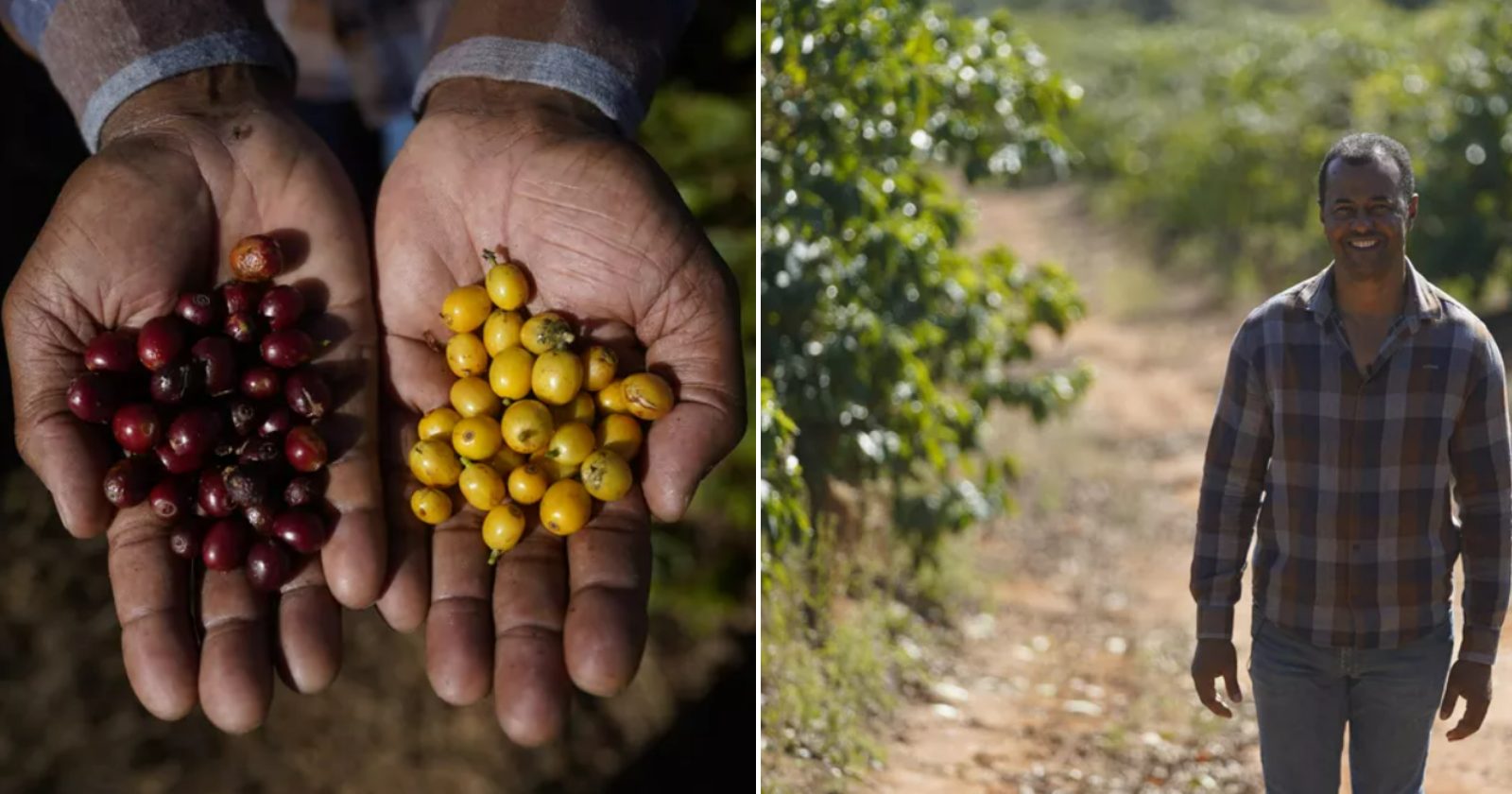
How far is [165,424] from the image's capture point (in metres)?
2.28

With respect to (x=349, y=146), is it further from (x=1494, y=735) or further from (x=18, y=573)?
(x=1494, y=735)

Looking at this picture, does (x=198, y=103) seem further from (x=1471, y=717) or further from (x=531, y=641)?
(x=1471, y=717)

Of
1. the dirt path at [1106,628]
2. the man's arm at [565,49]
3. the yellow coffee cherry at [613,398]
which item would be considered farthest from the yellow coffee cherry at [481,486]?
the dirt path at [1106,628]

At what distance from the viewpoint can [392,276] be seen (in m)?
2.52

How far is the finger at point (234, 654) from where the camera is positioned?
2.16m

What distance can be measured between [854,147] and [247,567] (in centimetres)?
145

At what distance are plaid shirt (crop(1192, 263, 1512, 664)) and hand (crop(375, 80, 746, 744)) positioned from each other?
814mm

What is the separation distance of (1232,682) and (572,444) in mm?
1062

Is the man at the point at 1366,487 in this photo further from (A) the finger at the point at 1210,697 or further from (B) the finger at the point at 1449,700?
(A) the finger at the point at 1210,697

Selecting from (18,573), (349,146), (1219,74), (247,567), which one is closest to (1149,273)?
(1219,74)

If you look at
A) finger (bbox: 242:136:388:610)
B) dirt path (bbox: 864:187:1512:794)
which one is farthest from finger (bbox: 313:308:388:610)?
dirt path (bbox: 864:187:1512:794)

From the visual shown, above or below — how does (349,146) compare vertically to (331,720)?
above

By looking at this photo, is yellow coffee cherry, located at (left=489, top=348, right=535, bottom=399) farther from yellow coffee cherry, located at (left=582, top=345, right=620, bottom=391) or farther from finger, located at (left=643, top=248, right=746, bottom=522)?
finger, located at (left=643, top=248, right=746, bottom=522)

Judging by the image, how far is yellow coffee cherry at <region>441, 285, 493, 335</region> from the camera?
7.99 feet
